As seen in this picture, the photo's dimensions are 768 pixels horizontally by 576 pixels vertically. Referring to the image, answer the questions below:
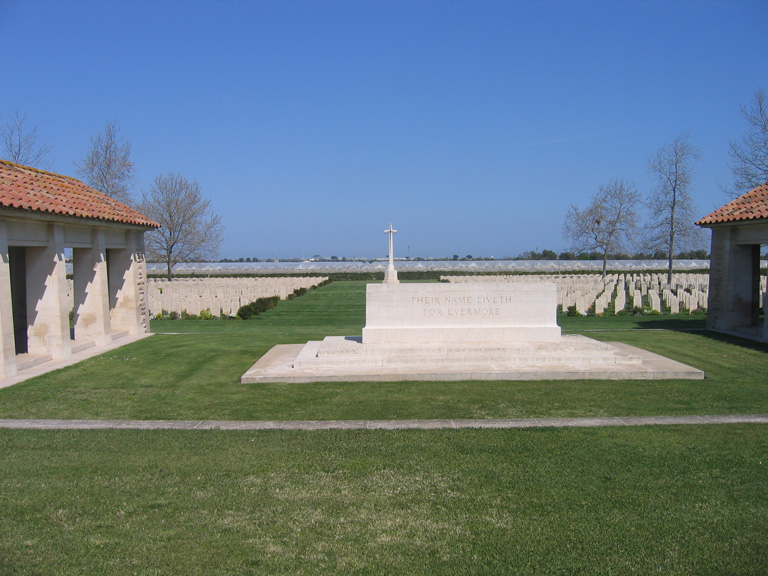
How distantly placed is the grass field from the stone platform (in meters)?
0.82

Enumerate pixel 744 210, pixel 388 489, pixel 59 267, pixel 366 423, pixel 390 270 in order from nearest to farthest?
pixel 388 489
pixel 366 423
pixel 59 267
pixel 390 270
pixel 744 210

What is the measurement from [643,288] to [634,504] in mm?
27766

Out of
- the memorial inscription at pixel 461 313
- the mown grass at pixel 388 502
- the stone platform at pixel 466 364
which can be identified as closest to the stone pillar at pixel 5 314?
the mown grass at pixel 388 502

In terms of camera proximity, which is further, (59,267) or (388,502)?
(59,267)

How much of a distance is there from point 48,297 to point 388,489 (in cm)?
927

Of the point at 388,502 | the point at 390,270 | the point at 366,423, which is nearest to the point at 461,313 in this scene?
the point at 390,270

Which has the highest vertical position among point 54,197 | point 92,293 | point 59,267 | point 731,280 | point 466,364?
point 54,197

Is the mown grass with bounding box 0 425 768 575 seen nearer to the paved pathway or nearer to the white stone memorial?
the paved pathway

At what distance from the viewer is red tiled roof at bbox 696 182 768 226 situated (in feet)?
44.0

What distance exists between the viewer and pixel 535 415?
768 cm

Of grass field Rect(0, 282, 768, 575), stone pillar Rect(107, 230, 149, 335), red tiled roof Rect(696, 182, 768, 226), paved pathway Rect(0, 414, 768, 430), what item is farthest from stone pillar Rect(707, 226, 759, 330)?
stone pillar Rect(107, 230, 149, 335)

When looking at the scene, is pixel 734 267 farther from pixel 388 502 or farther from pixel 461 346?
pixel 388 502

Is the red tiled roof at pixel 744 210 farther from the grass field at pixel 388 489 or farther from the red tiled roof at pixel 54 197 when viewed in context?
the red tiled roof at pixel 54 197

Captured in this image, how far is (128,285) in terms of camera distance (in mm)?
14977
